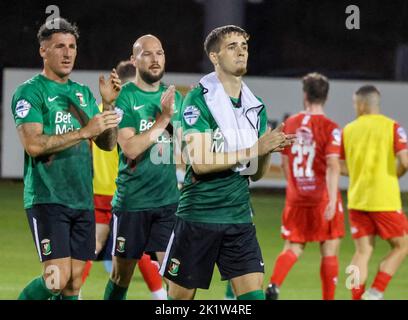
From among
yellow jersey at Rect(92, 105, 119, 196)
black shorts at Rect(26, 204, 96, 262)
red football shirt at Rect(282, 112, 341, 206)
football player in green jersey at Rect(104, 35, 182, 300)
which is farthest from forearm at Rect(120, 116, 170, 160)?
red football shirt at Rect(282, 112, 341, 206)

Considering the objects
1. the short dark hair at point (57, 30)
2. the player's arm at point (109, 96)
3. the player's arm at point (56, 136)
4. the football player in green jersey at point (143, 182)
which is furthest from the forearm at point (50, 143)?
the football player in green jersey at point (143, 182)

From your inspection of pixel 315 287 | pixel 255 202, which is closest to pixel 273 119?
pixel 255 202

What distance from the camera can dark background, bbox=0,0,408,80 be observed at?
84.3 feet

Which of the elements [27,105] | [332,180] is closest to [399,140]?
[332,180]

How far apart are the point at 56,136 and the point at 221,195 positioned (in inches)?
45.2

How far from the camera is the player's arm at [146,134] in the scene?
6828 millimetres

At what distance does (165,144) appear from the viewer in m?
7.50

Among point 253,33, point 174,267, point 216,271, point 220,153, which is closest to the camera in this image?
point 220,153

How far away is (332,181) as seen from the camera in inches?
333

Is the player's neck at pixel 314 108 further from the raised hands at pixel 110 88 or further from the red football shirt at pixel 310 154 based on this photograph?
the raised hands at pixel 110 88

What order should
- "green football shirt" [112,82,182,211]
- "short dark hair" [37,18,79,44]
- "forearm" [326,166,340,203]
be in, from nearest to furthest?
1. "short dark hair" [37,18,79,44]
2. "green football shirt" [112,82,182,211]
3. "forearm" [326,166,340,203]

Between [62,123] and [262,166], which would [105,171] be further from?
[262,166]

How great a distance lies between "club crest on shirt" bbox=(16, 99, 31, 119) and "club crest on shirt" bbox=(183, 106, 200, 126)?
114 centimetres

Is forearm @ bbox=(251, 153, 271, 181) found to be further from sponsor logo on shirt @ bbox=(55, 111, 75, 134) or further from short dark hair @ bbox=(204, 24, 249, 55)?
sponsor logo on shirt @ bbox=(55, 111, 75, 134)
